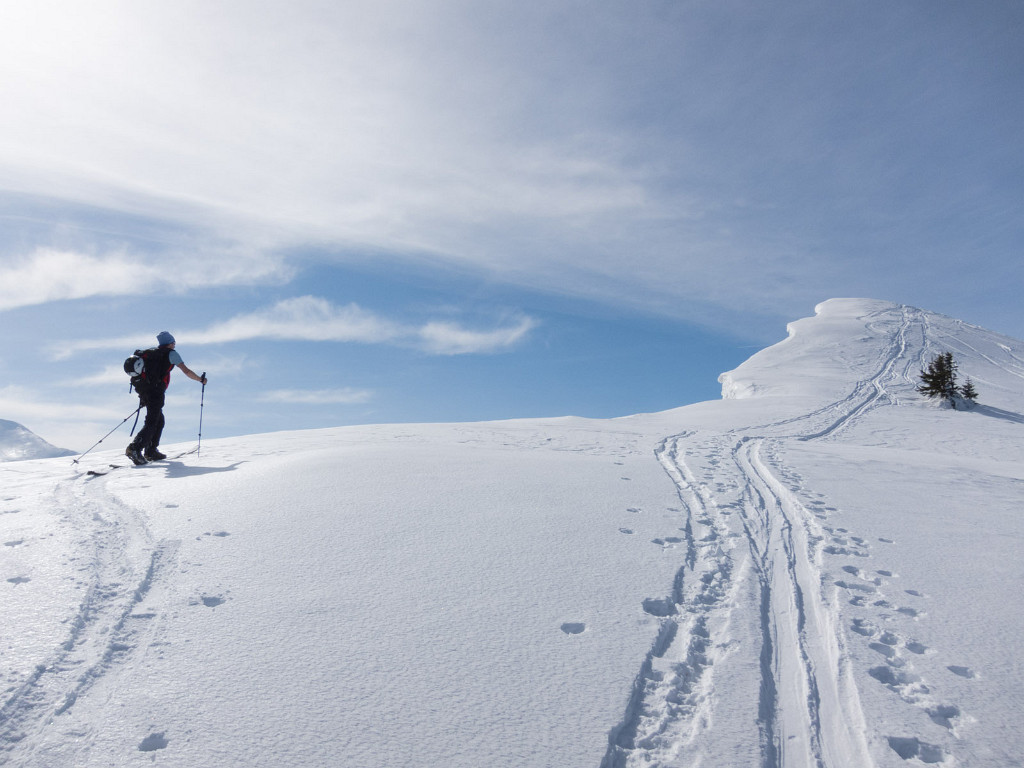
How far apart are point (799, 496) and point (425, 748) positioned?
6765 millimetres

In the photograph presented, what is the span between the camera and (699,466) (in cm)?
995

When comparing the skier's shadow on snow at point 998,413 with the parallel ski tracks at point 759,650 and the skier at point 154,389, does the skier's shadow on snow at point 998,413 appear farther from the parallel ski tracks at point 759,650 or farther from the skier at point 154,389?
the skier at point 154,389

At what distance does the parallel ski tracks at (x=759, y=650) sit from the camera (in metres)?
3.06

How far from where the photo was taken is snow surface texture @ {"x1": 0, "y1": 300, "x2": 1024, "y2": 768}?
2957 millimetres

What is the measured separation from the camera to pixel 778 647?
3977 millimetres

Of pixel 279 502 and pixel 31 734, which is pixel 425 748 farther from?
pixel 279 502

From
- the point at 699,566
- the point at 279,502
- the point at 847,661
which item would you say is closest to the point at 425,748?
the point at 847,661

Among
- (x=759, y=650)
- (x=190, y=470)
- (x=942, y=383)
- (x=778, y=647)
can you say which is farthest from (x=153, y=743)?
(x=942, y=383)

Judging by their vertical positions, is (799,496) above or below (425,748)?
above

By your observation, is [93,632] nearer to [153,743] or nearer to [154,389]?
[153,743]

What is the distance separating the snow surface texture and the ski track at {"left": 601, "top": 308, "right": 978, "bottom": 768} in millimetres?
19

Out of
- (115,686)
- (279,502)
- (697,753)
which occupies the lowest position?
(697,753)

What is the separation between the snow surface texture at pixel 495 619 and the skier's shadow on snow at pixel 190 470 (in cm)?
9

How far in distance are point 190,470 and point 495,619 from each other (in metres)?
6.13
